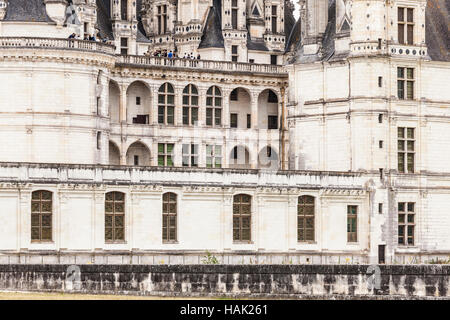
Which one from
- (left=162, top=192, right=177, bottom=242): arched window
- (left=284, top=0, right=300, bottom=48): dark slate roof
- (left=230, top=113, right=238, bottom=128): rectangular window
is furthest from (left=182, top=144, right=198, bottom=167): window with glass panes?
(left=162, top=192, right=177, bottom=242): arched window

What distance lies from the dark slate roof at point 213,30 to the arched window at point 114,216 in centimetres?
2063

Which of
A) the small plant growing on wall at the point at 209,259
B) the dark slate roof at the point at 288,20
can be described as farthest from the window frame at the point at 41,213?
the dark slate roof at the point at 288,20

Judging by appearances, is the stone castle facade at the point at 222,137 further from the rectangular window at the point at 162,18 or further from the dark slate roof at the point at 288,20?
the dark slate roof at the point at 288,20

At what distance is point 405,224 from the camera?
82.6m

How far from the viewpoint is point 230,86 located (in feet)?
300

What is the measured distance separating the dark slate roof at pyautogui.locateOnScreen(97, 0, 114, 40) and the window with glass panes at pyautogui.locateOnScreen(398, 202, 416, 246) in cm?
1941

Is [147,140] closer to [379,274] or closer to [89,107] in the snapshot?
[89,107]

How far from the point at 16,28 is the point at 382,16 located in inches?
721

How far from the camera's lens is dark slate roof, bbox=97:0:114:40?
90688 millimetres

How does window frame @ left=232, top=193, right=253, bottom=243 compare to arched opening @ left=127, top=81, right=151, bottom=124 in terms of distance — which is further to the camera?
arched opening @ left=127, top=81, right=151, bottom=124

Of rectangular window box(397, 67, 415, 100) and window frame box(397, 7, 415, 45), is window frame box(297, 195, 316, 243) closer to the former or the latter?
rectangular window box(397, 67, 415, 100)

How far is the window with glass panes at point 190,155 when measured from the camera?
90.1 metres

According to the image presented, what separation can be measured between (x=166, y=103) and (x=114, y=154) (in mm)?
4035

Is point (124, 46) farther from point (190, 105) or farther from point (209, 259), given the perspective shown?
point (209, 259)
